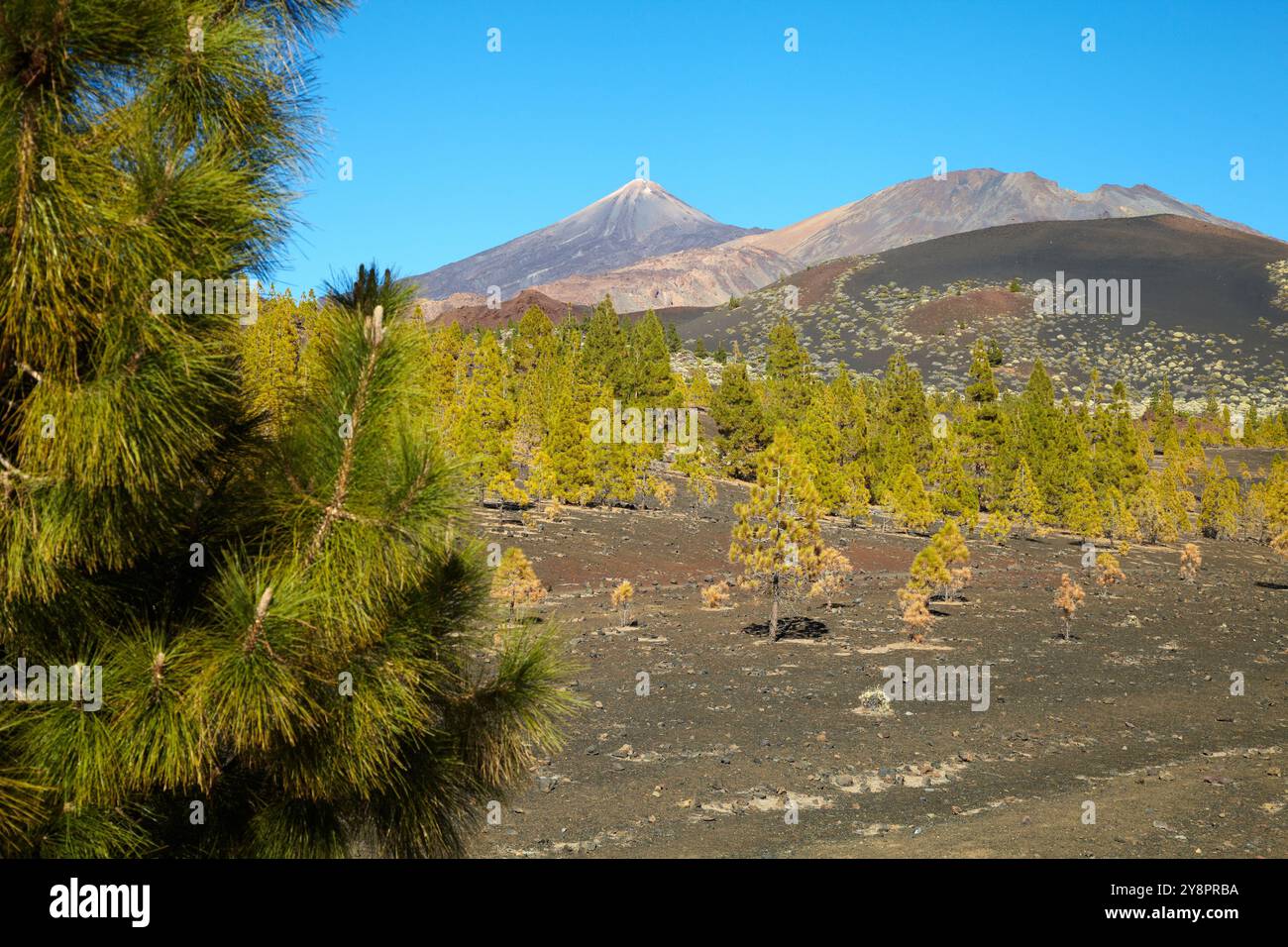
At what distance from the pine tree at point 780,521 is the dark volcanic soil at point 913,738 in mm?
1671

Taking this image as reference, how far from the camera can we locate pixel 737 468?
2066 inches

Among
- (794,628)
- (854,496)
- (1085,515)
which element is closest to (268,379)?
(794,628)

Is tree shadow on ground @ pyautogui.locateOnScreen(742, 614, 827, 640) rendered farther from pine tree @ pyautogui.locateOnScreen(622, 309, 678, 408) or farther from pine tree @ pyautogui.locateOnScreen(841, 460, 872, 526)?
pine tree @ pyautogui.locateOnScreen(622, 309, 678, 408)

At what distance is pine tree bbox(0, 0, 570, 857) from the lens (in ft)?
9.71

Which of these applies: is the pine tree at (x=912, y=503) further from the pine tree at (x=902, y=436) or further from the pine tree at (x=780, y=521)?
the pine tree at (x=780, y=521)

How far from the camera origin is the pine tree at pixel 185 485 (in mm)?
2959

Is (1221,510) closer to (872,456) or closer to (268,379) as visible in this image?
(872,456)

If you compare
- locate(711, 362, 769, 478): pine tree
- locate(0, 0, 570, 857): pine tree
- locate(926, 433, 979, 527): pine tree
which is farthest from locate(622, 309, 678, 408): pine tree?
locate(0, 0, 570, 857): pine tree

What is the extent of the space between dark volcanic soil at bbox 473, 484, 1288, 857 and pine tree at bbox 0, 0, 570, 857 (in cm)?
141

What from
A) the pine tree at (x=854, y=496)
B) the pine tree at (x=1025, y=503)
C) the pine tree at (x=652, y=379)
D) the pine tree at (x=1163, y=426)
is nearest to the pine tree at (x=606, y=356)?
the pine tree at (x=652, y=379)

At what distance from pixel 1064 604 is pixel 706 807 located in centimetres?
1321

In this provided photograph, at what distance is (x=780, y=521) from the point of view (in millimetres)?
20656

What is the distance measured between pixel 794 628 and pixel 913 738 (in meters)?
7.91
